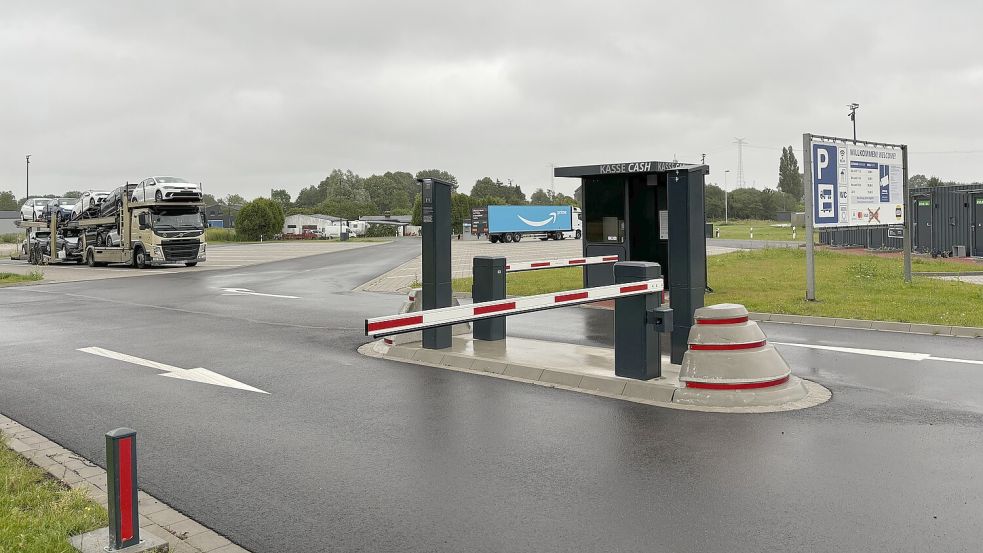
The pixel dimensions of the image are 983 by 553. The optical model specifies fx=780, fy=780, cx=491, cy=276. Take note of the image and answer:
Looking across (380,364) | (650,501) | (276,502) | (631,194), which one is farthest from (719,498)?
(631,194)

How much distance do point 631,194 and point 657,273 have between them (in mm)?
8935

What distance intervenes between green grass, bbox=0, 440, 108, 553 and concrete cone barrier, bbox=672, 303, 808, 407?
498 cm

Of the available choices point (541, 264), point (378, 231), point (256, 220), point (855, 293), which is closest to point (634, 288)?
point (541, 264)

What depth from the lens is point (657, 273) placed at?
26.3ft

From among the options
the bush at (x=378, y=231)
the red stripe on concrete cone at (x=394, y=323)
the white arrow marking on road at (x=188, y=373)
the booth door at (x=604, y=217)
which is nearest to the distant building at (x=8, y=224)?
the bush at (x=378, y=231)

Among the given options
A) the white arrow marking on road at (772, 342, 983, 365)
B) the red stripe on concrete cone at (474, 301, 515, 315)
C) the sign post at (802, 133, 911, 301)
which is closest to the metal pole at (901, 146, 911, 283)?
the sign post at (802, 133, 911, 301)

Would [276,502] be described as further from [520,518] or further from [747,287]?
[747,287]

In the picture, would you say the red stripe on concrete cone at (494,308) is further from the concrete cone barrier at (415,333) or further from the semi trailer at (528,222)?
the semi trailer at (528,222)

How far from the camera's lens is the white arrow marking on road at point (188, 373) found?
8.67 m

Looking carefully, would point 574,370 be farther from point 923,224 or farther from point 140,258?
point 140,258

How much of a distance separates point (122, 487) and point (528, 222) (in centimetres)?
5995

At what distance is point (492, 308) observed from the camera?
25.3 feet

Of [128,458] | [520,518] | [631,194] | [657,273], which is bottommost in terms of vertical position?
[520,518]

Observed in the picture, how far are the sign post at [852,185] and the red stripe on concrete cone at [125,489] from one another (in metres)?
12.9
